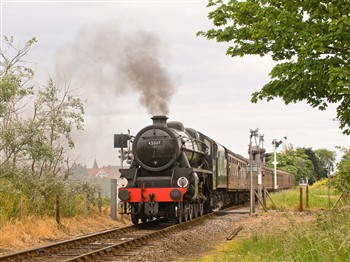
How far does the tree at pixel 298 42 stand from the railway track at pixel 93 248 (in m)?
4.99

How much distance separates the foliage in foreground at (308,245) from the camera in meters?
7.28

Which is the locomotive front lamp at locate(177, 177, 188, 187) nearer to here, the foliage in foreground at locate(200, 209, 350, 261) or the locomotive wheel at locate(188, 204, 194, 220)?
the locomotive wheel at locate(188, 204, 194, 220)

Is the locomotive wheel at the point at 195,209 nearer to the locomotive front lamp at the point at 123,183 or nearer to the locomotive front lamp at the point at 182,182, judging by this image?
the locomotive front lamp at the point at 182,182

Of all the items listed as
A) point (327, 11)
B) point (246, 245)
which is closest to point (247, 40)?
point (327, 11)

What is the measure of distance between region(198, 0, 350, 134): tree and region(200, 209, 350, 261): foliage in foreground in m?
3.05

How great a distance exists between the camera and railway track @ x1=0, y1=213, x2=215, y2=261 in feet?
35.1

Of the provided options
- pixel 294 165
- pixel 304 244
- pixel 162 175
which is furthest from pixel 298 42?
pixel 294 165

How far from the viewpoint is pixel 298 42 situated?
11.9 meters

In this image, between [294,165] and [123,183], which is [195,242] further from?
[294,165]

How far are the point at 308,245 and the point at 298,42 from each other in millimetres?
5289

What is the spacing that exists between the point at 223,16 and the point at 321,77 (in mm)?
3464

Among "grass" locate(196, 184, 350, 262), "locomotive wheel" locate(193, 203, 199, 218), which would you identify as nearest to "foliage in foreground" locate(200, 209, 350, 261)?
"grass" locate(196, 184, 350, 262)

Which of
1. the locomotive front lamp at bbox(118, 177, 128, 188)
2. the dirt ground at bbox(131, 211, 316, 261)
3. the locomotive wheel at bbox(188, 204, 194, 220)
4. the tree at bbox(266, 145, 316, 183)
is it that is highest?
the tree at bbox(266, 145, 316, 183)

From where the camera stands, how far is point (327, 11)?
1229 centimetres
